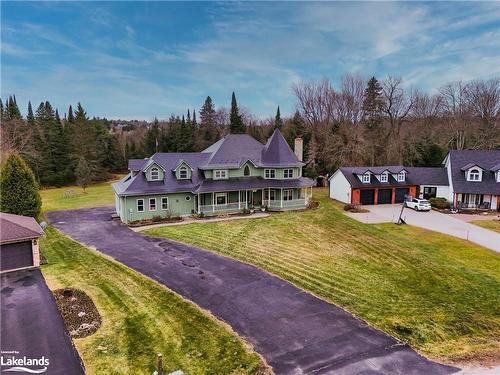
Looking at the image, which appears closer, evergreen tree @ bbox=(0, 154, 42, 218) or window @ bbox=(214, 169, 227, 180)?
evergreen tree @ bbox=(0, 154, 42, 218)

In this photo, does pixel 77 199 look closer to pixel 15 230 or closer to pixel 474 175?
pixel 15 230

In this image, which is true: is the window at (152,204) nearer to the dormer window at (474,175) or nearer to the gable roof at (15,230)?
the gable roof at (15,230)

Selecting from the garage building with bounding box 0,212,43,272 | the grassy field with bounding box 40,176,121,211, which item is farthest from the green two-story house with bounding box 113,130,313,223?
the garage building with bounding box 0,212,43,272

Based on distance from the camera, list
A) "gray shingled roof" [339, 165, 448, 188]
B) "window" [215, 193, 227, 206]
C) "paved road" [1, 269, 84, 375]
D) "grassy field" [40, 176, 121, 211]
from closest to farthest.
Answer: "paved road" [1, 269, 84, 375], "window" [215, 193, 227, 206], "grassy field" [40, 176, 121, 211], "gray shingled roof" [339, 165, 448, 188]

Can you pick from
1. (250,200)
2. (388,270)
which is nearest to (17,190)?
(250,200)

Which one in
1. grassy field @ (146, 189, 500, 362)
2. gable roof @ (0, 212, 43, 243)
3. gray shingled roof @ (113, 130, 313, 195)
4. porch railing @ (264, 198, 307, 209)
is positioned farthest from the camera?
porch railing @ (264, 198, 307, 209)

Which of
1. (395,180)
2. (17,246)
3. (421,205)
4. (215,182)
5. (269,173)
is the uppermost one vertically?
(269,173)

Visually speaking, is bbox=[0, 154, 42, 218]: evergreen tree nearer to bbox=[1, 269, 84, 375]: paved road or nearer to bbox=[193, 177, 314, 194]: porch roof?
bbox=[1, 269, 84, 375]: paved road
